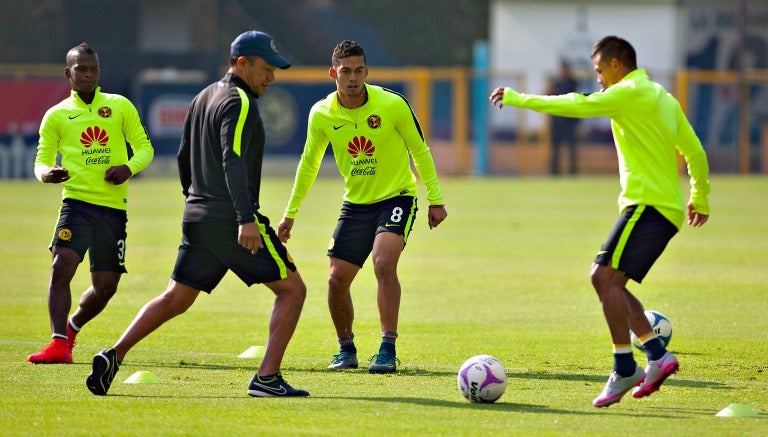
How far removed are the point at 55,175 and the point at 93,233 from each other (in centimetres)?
63

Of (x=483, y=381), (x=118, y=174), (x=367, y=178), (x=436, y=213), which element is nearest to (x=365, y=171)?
(x=367, y=178)

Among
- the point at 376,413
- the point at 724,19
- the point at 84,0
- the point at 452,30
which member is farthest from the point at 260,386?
the point at 452,30

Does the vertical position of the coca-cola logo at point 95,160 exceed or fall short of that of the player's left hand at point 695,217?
it exceeds it

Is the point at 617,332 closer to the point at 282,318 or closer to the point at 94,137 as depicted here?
the point at 282,318

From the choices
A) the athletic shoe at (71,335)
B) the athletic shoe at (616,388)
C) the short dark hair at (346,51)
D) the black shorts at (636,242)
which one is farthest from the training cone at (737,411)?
the athletic shoe at (71,335)

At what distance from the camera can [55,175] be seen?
961 centimetres

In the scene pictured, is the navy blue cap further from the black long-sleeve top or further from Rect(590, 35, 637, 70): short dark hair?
Rect(590, 35, 637, 70): short dark hair

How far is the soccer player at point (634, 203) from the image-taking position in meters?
8.17

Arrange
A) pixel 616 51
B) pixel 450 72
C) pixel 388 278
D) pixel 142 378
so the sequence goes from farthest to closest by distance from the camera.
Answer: pixel 450 72, pixel 388 278, pixel 142 378, pixel 616 51

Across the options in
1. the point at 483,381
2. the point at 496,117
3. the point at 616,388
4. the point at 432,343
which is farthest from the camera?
the point at 496,117

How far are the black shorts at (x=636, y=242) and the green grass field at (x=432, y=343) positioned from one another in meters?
0.82

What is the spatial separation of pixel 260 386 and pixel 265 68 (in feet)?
6.07

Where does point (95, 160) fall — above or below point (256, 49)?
below

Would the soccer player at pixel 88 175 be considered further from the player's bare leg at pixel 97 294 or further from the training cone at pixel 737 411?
the training cone at pixel 737 411
